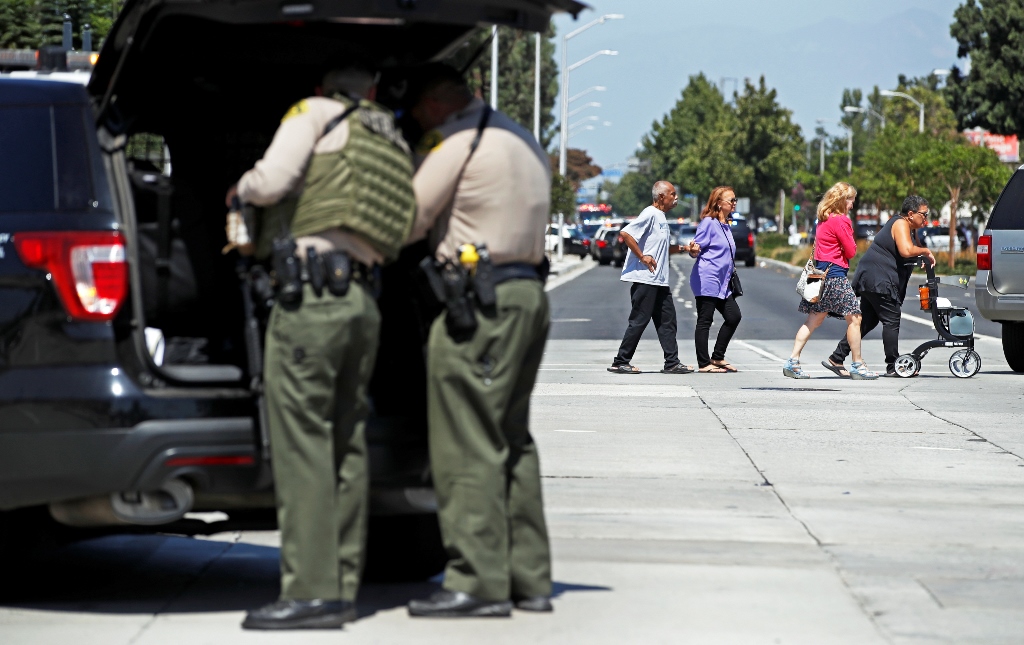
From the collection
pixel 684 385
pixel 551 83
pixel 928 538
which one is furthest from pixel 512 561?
pixel 551 83

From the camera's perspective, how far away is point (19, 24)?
2359cm

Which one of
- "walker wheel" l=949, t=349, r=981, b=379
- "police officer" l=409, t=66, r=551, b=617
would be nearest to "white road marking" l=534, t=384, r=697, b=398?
"walker wheel" l=949, t=349, r=981, b=379

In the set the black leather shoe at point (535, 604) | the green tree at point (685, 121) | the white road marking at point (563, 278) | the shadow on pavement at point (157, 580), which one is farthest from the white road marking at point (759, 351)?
the green tree at point (685, 121)

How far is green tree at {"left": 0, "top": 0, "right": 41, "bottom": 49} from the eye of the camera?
23.2 metres

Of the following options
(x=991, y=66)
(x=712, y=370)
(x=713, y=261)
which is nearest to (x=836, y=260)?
(x=713, y=261)

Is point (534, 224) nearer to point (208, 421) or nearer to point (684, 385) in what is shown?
point (208, 421)

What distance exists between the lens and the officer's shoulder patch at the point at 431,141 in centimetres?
552

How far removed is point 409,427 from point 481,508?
420 mm

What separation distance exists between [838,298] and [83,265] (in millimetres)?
10395

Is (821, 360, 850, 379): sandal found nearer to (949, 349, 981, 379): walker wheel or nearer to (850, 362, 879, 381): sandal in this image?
(850, 362, 879, 381): sandal

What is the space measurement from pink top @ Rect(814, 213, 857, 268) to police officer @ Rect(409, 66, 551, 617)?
9437 millimetres

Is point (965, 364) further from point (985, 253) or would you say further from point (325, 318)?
point (325, 318)

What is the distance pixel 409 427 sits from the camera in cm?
570

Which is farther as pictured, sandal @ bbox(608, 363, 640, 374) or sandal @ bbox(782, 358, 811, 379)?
sandal @ bbox(608, 363, 640, 374)
